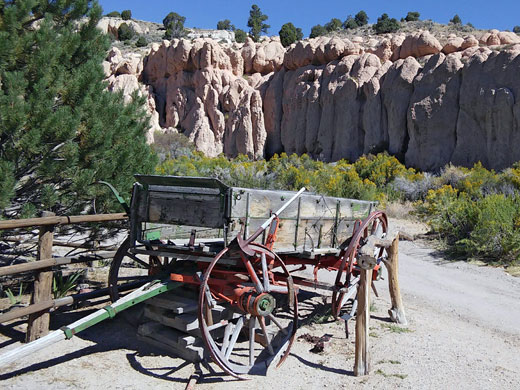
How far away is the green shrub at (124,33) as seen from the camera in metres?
56.1

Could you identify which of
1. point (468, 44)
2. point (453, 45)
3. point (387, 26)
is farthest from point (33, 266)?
point (387, 26)

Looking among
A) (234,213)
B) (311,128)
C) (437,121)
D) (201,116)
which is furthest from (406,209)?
(201,116)

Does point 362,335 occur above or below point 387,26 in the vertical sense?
below

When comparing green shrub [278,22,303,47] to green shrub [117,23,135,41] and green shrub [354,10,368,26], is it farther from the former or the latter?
green shrub [117,23,135,41]

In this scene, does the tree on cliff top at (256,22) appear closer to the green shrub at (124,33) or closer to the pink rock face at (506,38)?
the green shrub at (124,33)

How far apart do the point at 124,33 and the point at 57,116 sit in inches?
2227

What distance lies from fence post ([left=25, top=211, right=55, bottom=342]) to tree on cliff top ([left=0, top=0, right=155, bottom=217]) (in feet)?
1.69

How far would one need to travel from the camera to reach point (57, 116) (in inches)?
201

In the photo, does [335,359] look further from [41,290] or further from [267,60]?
[267,60]

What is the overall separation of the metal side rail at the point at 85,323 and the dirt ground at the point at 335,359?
527mm

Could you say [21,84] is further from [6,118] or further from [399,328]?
[399,328]

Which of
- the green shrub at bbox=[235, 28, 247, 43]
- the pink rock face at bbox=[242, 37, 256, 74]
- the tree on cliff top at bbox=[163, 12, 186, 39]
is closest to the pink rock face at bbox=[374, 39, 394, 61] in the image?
the pink rock face at bbox=[242, 37, 256, 74]

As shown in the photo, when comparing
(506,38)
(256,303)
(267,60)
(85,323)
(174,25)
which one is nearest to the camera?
(85,323)

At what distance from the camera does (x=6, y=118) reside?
188 inches
